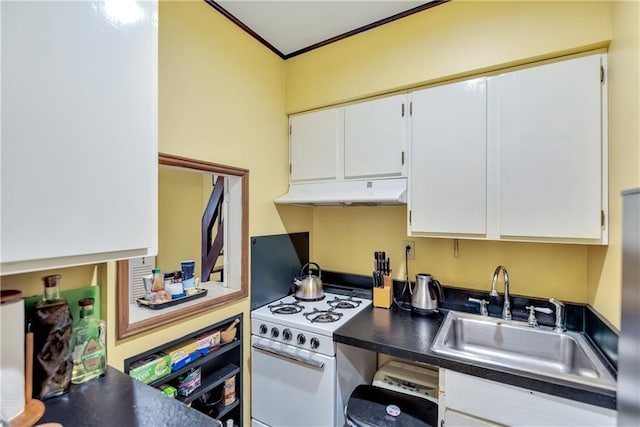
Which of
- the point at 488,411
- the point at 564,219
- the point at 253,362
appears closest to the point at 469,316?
the point at 488,411

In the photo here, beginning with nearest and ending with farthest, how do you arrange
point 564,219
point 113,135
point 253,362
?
point 113,135 < point 564,219 < point 253,362

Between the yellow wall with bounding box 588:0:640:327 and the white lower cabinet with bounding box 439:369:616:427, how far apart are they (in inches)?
15.1

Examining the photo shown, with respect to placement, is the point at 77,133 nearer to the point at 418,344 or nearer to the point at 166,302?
the point at 166,302

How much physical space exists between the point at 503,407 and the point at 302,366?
0.97 meters

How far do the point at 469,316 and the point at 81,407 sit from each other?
181cm

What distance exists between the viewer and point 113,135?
0.85 m

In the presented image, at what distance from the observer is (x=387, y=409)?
4.85ft

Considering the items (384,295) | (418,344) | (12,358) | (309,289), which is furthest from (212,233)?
(418,344)

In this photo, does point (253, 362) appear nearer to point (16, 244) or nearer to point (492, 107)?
point (16, 244)

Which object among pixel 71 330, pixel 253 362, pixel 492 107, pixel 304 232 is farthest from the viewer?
pixel 304 232

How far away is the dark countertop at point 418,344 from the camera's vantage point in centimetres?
103

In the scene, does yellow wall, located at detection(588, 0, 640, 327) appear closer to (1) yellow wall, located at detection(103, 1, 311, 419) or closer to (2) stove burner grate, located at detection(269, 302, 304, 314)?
(2) stove burner grate, located at detection(269, 302, 304, 314)

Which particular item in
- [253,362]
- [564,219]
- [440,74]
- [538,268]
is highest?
[440,74]

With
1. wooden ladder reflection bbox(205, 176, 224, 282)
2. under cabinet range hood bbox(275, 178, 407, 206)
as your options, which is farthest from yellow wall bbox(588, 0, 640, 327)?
wooden ladder reflection bbox(205, 176, 224, 282)
